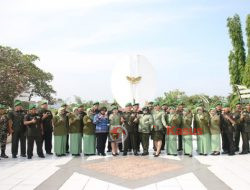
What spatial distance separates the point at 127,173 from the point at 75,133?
2.97 metres

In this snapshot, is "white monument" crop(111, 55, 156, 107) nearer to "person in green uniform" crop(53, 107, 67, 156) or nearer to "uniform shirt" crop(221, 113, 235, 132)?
"person in green uniform" crop(53, 107, 67, 156)

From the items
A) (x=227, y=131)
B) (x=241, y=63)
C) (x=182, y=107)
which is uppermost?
(x=241, y=63)

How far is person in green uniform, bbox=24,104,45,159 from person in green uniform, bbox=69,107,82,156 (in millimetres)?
852

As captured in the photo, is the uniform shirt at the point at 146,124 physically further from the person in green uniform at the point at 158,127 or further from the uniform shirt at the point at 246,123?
the uniform shirt at the point at 246,123

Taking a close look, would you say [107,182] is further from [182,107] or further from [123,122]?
[182,107]

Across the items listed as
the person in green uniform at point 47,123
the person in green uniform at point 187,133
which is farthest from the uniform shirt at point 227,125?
the person in green uniform at point 47,123

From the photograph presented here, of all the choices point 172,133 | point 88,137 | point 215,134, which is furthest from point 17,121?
point 215,134

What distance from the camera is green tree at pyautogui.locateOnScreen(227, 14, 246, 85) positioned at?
26.4 metres

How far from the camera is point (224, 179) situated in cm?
583

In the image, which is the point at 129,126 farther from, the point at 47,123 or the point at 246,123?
the point at 246,123

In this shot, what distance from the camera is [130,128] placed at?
29.8 feet

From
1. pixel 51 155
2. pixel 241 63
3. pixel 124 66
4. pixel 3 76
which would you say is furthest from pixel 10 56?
pixel 241 63

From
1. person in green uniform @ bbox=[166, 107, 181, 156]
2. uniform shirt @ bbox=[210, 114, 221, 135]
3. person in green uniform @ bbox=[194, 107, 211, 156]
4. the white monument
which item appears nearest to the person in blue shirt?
person in green uniform @ bbox=[166, 107, 181, 156]

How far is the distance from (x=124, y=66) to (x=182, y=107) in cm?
707
